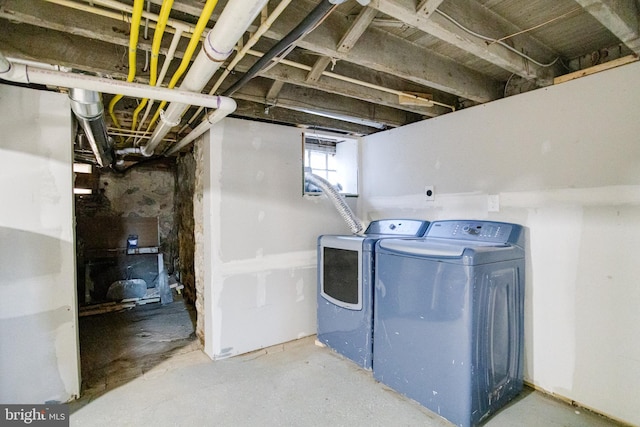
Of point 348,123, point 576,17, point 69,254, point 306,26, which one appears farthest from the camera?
point 348,123

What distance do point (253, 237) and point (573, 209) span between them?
2342 millimetres

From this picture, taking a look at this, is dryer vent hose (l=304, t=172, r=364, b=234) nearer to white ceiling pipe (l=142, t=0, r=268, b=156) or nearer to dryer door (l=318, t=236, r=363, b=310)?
dryer door (l=318, t=236, r=363, b=310)

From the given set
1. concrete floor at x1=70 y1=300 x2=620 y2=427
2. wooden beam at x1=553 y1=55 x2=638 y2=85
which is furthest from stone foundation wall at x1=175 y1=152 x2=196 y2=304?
wooden beam at x1=553 y1=55 x2=638 y2=85

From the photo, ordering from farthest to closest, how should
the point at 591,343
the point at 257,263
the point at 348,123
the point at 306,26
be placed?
the point at 348,123 < the point at 257,263 < the point at 591,343 < the point at 306,26

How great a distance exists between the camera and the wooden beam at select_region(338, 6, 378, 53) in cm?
150

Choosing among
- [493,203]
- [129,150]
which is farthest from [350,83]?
[129,150]

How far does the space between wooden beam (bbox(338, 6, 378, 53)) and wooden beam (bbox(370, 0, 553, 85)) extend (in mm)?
164

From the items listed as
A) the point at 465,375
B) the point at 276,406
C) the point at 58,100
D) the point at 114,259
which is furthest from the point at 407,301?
the point at 114,259

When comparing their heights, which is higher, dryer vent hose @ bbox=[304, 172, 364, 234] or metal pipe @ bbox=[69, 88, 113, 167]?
metal pipe @ bbox=[69, 88, 113, 167]

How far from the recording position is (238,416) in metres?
1.91

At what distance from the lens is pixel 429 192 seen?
271 centimetres

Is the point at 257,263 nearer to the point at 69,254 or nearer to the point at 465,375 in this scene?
the point at 69,254

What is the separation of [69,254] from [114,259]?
2.32 meters

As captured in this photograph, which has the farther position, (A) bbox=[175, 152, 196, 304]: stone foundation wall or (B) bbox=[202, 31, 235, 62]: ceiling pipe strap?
(A) bbox=[175, 152, 196, 304]: stone foundation wall
